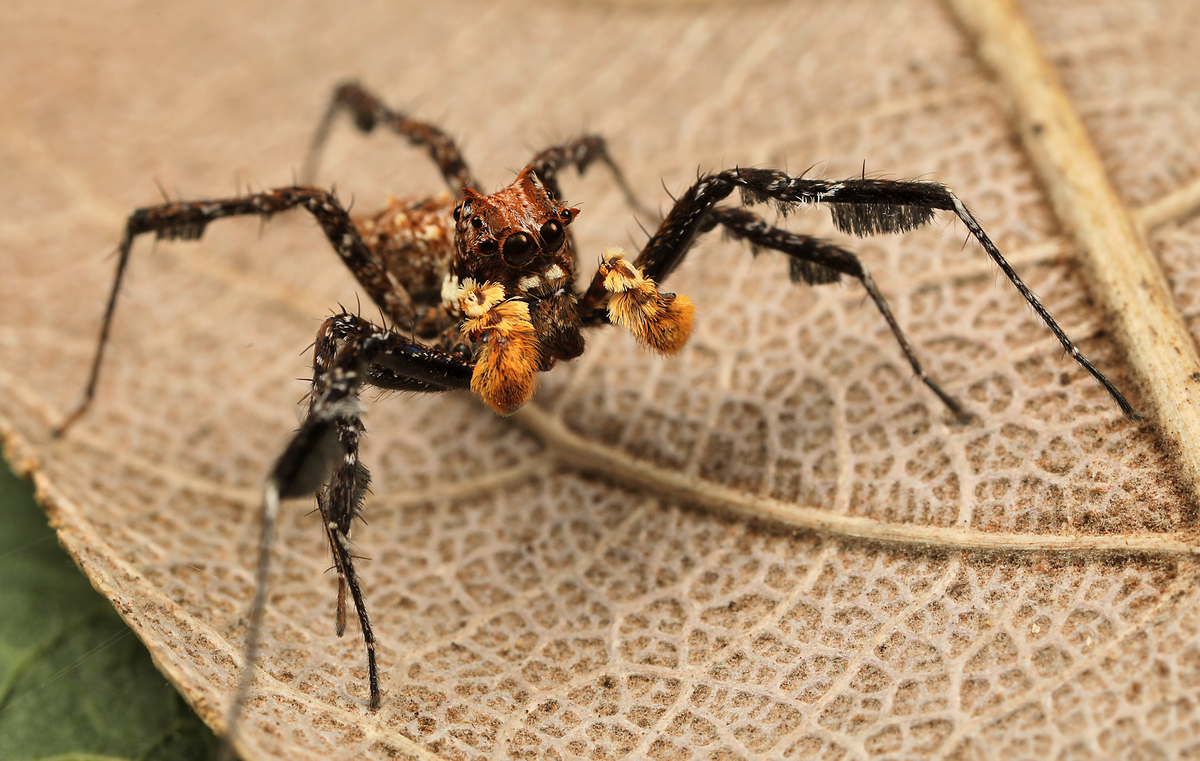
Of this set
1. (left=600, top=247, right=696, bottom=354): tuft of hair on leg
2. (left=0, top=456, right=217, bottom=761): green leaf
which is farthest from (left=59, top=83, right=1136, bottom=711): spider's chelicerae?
(left=0, top=456, right=217, bottom=761): green leaf

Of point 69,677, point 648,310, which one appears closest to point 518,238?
point 648,310

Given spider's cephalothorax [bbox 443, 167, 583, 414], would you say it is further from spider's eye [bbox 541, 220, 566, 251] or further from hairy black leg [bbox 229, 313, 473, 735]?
hairy black leg [bbox 229, 313, 473, 735]

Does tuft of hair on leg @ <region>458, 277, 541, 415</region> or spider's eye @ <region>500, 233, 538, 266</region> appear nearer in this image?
tuft of hair on leg @ <region>458, 277, 541, 415</region>

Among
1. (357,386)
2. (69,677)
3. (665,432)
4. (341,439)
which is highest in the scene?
(665,432)

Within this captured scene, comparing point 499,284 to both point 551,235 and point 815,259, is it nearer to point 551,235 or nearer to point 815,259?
point 551,235

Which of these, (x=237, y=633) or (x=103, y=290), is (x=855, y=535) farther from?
(x=103, y=290)

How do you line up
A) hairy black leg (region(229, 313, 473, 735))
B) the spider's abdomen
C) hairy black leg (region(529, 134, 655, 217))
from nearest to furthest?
hairy black leg (region(229, 313, 473, 735)) < hairy black leg (region(529, 134, 655, 217)) < the spider's abdomen

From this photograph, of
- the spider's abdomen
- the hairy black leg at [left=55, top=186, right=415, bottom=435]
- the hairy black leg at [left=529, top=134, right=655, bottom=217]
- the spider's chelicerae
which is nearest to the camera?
the spider's chelicerae

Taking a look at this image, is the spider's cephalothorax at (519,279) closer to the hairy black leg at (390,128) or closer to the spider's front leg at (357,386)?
the spider's front leg at (357,386)
